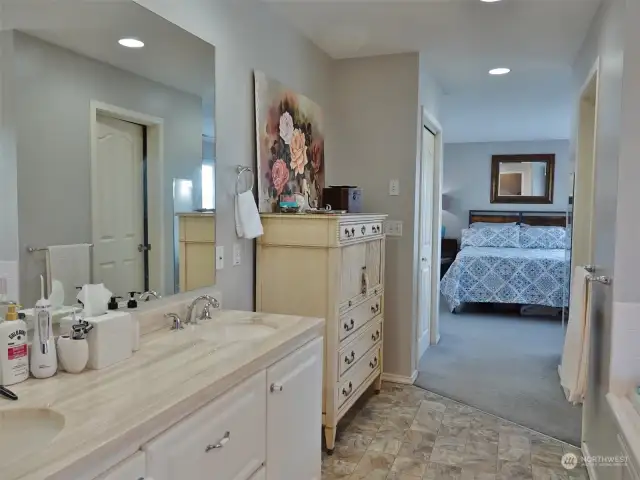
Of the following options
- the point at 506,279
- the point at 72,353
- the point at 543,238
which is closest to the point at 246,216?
the point at 72,353

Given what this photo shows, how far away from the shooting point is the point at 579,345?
2.27m

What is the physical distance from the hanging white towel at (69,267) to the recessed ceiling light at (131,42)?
0.74 m

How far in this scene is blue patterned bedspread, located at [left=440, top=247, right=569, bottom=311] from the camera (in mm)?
6047

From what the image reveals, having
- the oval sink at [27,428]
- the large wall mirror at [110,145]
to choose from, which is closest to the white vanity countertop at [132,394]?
the oval sink at [27,428]

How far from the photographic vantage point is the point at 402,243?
372cm

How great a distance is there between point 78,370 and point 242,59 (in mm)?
1734

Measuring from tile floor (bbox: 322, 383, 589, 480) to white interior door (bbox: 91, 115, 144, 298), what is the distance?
1384 mm

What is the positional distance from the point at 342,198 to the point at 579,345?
1585 millimetres

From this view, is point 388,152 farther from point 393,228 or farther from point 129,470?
point 129,470

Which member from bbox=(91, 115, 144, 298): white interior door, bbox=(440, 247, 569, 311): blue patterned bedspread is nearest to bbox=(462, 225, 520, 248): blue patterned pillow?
bbox=(440, 247, 569, 311): blue patterned bedspread

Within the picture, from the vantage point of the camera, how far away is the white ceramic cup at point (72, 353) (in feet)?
4.56

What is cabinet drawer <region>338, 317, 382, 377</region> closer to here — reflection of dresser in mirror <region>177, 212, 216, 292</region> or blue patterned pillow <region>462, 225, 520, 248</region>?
reflection of dresser in mirror <region>177, 212, 216, 292</region>

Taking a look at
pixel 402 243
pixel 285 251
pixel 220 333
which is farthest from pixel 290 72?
pixel 220 333

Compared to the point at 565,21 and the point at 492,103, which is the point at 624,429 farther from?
the point at 492,103
